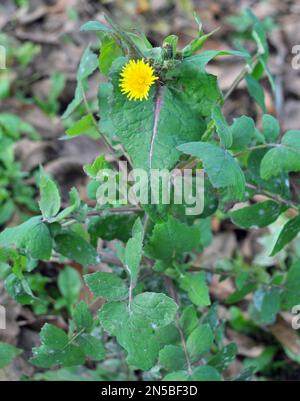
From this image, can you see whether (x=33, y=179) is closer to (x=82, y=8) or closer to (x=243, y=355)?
(x=243, y=355)

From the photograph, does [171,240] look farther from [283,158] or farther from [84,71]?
[84,71]

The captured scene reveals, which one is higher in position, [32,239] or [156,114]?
[156,114]

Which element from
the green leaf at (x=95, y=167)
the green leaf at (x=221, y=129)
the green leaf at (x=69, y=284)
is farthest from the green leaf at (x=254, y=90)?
the green leaf at (x=69, y=284)

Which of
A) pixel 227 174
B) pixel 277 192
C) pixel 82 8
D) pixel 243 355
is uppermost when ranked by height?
pixel 82 8

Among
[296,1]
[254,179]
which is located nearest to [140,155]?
[254,179]

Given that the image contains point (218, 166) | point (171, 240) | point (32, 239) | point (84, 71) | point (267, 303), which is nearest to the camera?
point (218, 166)

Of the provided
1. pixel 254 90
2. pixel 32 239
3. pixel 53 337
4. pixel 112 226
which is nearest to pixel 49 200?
pixel 32 239
